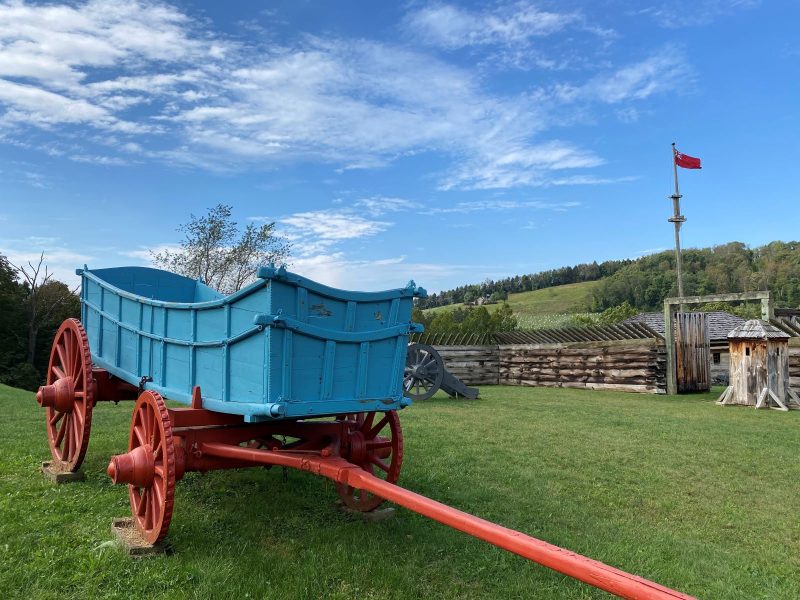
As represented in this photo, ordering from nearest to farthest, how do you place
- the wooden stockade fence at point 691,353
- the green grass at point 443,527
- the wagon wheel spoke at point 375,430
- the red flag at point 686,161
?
1. the green grass at point 443,527
2. the wagon wheel spoke at point 375,430
3. the wooden stockade fence at point 691,353
4. the red flag at point 686,161

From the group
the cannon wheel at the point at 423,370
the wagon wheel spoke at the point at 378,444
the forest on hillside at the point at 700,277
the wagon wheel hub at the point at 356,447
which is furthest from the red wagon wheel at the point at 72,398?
the forest on hillside at the point at 700,277

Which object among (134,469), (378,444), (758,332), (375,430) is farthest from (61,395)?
(758,332)

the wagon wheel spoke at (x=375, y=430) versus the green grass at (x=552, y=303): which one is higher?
the green grass at (x=552, y=303)

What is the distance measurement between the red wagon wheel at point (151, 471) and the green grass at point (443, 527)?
0.83 ft

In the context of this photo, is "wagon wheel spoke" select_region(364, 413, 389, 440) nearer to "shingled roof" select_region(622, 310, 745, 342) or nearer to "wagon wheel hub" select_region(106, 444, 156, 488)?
"wagon wheel hub" select_region(106, 444, 156, 488)

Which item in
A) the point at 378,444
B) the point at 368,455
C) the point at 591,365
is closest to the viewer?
the point at 368,455

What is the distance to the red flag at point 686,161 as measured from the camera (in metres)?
22.0

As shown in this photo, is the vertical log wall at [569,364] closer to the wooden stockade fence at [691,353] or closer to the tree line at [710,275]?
the wooden stockade fence at [691,353]

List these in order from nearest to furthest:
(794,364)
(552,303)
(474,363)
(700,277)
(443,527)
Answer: (443,527), (794,364), (474,363), (700,277), (552,303)

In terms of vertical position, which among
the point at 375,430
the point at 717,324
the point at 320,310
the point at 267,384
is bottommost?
the point at 375,430

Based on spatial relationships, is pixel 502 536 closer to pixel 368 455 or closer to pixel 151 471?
pixel 368 455

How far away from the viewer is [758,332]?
12867 mm

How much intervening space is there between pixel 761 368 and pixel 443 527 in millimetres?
11144

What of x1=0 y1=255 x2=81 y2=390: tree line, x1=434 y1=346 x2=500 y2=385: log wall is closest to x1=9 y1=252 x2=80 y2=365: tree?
x1=0 y1=255 x2=81 y2=390: tree line
